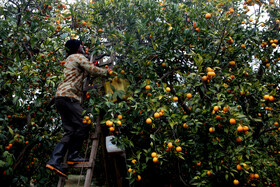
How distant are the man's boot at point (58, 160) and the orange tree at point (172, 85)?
37cm

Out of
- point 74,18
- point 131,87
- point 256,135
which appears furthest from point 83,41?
point 256,135

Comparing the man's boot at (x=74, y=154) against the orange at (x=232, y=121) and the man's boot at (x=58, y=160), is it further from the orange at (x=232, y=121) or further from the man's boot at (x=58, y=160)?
the orange at (x=232, y=121)

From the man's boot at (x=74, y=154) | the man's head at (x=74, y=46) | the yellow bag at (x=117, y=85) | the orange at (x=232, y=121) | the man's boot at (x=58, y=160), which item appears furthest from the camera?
the man's head at (x=74, y=46)

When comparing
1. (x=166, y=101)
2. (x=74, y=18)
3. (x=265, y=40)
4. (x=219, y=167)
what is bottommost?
(x=219, y=167)

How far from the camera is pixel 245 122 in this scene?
85.5 inches

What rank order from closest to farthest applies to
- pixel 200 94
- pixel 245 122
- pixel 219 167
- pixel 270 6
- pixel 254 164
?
pixel 245 122 < pixel 219 167 < pixel 254 164 < pixel 200 94 < pixel 270 6

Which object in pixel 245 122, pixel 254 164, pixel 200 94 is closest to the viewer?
pixel 245 122

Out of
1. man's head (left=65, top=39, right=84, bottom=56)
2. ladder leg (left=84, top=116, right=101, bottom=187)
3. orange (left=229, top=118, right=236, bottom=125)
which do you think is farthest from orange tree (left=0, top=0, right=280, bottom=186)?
ladder leg (left=84, top=116, right=101, bottom=187)

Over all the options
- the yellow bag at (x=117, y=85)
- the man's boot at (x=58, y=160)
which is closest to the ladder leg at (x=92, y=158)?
the man's boot at (x=58, y=160)

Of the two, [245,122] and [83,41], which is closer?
[245,122]

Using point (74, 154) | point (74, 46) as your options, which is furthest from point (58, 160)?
point (74, 46)

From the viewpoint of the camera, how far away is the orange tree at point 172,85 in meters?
2.31

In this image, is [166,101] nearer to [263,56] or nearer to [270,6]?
[263,56]

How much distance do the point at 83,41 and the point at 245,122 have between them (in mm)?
2093
